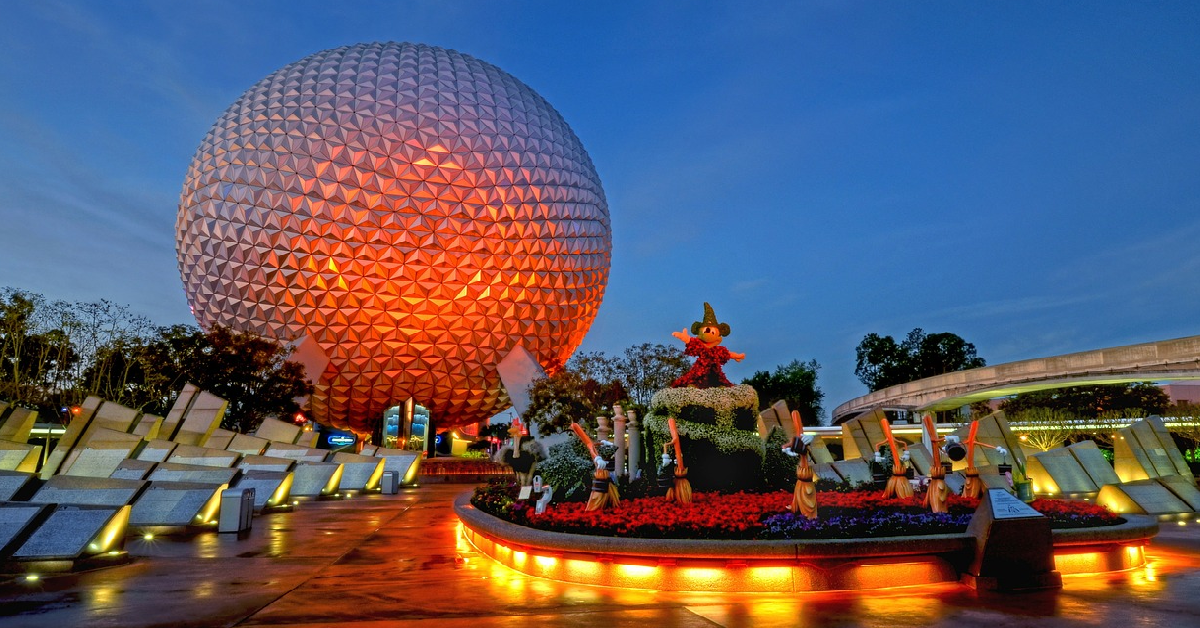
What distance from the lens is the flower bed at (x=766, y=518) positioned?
8.20 m

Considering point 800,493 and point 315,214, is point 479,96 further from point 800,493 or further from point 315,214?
point 800,493

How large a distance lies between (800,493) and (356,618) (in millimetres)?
5092

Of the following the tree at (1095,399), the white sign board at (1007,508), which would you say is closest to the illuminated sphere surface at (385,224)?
the white sign board at (1007,508)

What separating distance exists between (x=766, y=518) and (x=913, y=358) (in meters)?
81.0

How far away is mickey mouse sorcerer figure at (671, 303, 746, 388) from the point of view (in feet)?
46.6

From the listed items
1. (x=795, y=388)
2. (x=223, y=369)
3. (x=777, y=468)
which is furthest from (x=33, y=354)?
(x=795, y=388)

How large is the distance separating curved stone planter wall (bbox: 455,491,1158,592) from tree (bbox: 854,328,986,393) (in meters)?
78.9

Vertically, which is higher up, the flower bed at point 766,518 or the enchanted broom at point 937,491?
the enchanted broom at point 937,491

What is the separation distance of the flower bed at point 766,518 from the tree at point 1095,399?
183 feet

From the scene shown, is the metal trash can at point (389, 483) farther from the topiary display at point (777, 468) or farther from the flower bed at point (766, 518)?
the topiary display at point (777, 468)

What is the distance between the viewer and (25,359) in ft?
103

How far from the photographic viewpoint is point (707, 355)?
47.1 ft

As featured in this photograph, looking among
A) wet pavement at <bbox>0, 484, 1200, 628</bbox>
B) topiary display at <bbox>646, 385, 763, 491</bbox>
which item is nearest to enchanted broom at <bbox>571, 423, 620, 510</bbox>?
wet pavement at <bbox>0, 484, 1200, 628</bbox>

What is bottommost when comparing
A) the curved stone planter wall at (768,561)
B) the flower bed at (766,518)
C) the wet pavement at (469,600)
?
the wet pavement at (469,600)
